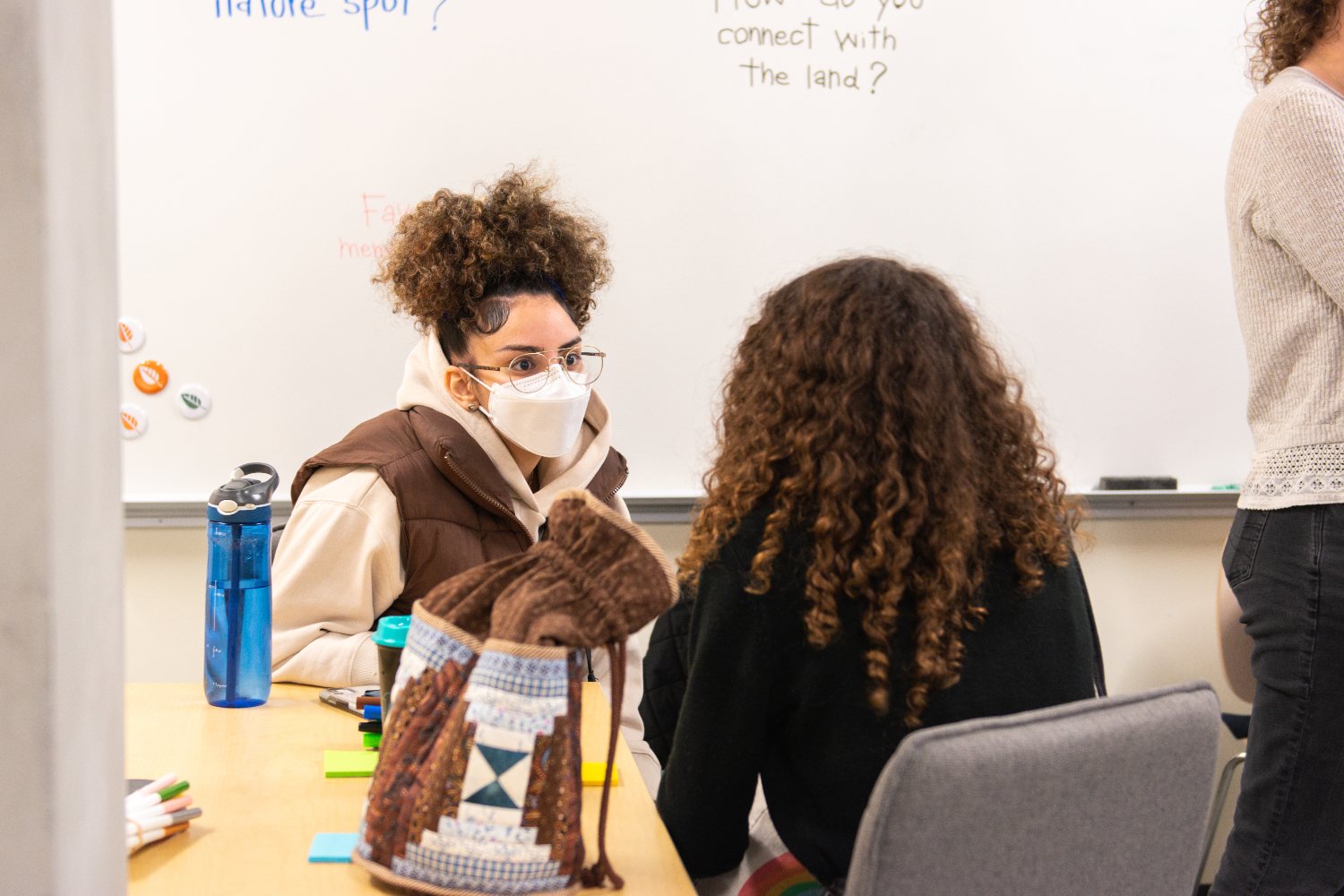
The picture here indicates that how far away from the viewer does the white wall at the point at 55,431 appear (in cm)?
48

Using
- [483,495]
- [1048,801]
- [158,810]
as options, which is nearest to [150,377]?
[483,495]

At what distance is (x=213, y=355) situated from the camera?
2330 mm

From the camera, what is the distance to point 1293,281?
1.68 meters

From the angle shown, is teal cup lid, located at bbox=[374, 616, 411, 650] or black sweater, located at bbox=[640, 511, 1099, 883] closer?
black sweater, located at bbox=[640, 511, 1099, 883]

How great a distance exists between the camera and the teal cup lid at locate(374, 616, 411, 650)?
3.84 ft

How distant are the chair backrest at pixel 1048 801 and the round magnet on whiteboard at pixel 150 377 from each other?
6.13 ft

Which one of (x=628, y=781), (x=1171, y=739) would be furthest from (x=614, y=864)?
(x=1171, y=739)

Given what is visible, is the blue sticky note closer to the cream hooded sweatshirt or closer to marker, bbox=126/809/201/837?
marker, bbox=126/809/201/837

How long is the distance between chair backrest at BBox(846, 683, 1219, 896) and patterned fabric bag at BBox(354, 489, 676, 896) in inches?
8.7

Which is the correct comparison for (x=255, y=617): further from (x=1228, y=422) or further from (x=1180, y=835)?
(x=1228, y=422)

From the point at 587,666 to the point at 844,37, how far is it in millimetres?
1419

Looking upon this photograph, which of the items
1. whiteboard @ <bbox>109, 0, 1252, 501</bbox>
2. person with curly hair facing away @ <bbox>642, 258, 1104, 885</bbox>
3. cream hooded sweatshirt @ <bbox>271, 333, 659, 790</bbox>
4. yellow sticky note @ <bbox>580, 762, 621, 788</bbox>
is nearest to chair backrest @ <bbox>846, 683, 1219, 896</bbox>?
person with curly hair facing away @ <bbox>642, 258, 1104, 885</bbox>

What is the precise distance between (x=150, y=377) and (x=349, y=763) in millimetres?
1392

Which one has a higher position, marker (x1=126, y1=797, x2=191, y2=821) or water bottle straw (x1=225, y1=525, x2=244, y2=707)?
water bottle straw (x1=225, y1=525, x2=244, y2=707)
